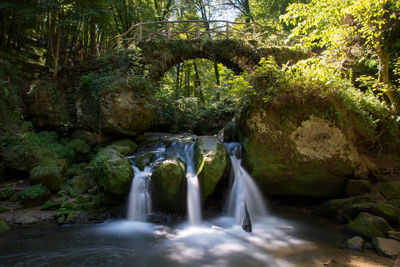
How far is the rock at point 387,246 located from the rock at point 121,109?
7.89m

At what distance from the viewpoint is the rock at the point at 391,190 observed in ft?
17.7

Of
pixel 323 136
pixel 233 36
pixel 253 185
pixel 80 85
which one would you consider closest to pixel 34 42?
pixel 80 85

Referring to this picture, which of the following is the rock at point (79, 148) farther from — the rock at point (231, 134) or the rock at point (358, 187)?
the rock at point (358, 187)

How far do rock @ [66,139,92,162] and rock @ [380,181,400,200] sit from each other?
367 inches

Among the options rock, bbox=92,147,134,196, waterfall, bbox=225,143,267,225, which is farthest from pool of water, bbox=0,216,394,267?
rock, bbox=92,147,134,196

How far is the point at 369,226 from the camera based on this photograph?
452 centimetres

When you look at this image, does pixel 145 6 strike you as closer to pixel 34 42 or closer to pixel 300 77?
pixel 34 42

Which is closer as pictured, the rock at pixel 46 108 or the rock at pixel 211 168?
the rock at pixel 211 168

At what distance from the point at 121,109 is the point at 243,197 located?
557 centimetres

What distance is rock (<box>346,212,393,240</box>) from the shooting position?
4414mm

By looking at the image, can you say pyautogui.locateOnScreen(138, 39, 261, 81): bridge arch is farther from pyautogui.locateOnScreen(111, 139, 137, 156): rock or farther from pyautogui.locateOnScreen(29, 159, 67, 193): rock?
pyautogui.locateOnScreen(29, 159, 67, 193): rock

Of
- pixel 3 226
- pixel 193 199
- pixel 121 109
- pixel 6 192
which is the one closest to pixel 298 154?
pixel 193 199

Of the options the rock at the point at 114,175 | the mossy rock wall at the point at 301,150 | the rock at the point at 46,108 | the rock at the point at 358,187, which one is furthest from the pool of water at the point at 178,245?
the rock at the point at 46,108

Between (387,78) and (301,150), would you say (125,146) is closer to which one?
(301,150)
